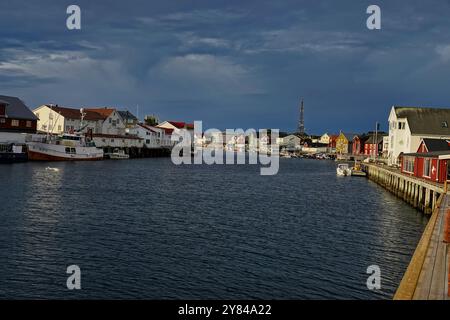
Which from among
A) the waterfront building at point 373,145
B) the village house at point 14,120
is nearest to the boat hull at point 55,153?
the village house at point 14,120

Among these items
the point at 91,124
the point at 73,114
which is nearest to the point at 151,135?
the point at 91,124

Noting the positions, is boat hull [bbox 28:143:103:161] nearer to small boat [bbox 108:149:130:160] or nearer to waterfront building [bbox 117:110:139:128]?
small boat [bbox 108:149:130:160]

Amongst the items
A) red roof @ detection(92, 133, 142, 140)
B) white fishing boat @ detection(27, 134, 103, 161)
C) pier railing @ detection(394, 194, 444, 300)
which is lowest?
pier railing @ detection(394, 194, 444, 300)

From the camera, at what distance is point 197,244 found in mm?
24672

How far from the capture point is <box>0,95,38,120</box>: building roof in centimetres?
8544

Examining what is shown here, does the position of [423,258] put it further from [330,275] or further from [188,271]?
[188,271]

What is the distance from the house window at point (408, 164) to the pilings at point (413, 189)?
128 centimetres

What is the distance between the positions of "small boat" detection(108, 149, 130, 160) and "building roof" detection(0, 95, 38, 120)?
24.6 metres

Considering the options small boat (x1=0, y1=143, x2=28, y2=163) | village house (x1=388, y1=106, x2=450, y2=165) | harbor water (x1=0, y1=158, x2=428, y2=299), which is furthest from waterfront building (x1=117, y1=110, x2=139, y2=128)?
harbor water (x1=0, y1=158, x2=428, y2=299)

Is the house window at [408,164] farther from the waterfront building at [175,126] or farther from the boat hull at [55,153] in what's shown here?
the waterfront building at [175,126]

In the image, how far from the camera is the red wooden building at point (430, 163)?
3916cm

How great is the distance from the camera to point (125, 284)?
18.0m

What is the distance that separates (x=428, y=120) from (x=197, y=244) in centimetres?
6239
